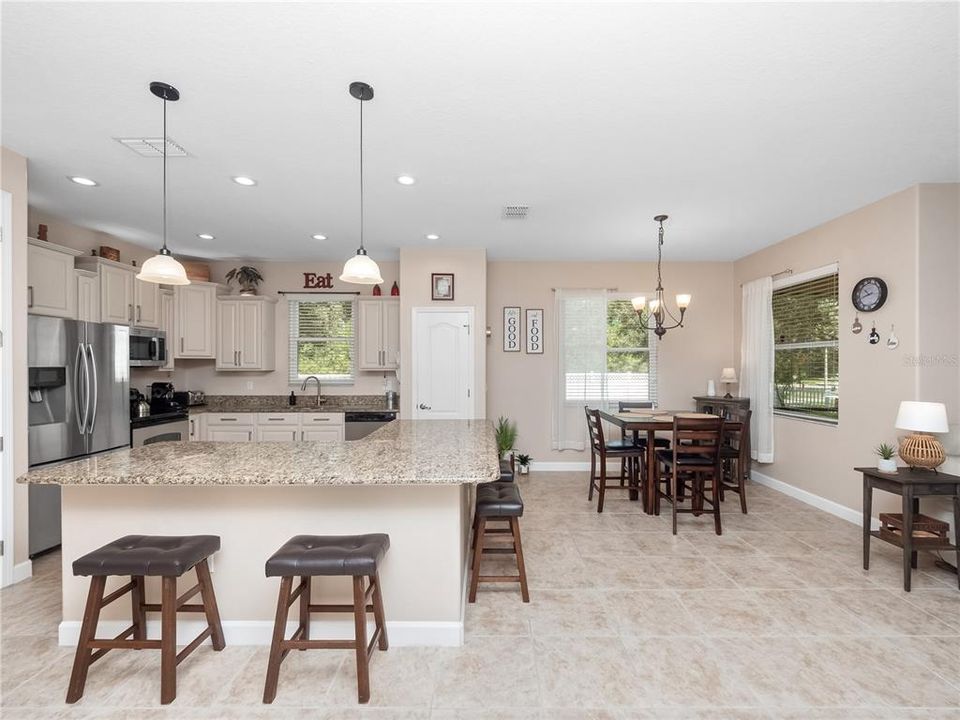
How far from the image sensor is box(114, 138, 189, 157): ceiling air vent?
2703 millimetres

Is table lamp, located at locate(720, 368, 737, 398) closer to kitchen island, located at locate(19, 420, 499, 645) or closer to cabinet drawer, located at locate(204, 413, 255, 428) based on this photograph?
kitchen island, located at locate(19, 420, 499, 645)

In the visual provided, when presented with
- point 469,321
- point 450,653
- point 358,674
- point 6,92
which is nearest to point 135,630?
point 358,674

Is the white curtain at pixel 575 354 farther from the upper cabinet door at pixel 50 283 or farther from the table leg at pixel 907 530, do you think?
the upper cabinet door at pixel 50 283

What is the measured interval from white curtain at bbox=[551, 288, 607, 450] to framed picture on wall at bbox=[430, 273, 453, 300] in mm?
1435

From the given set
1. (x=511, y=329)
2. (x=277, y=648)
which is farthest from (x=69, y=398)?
(x=511, y=329)

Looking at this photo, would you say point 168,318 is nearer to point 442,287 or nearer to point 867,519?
point 442,287

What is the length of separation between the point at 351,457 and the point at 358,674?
0.88 meters

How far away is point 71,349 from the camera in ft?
11.2

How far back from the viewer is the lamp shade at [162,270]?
2328mm

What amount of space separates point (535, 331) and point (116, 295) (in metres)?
4.34

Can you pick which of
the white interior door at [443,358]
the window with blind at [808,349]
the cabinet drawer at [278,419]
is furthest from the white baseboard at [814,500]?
the cabinet drawer at [278,419]

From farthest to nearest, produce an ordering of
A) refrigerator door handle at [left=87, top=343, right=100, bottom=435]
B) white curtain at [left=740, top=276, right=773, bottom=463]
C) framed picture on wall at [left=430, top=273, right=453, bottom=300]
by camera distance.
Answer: framed picture on wall at [left=430, top=273, right=453, bottom=300] → white curtain at [left=740, top=276, right=773, bottom=463] → refrigerator door handle at [left=87, top=343, right=100, bottom=435]

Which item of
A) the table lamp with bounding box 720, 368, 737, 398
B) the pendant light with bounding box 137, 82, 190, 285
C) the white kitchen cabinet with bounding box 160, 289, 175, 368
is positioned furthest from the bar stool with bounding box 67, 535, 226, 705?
the table lamp with bounding box 720, 368, 737, 398

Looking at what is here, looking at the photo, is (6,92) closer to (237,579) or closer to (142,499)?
(142,499)
